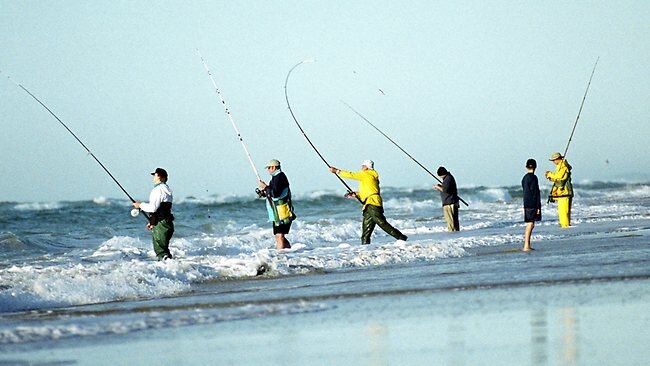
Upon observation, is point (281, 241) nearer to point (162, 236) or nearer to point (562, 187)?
point (162, 236)

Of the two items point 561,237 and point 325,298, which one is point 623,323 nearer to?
point 325,298

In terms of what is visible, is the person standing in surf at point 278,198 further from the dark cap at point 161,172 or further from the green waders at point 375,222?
the dark cap at point 161,172

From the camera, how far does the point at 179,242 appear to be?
68.1 ft

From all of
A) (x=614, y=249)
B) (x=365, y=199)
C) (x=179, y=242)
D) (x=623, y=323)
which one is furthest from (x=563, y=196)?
(x=623, y=323)

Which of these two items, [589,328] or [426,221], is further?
[426,221]

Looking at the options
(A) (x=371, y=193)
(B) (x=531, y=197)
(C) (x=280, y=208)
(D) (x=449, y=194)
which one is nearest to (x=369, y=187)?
(A) (x=371, y=193)

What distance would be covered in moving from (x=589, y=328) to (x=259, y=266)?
6.45m

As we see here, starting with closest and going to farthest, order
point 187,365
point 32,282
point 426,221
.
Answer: point 187,365 < point 32,282 < point 426,221

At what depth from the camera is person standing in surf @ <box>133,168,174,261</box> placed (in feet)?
40.5

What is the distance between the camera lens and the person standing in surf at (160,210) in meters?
12.3

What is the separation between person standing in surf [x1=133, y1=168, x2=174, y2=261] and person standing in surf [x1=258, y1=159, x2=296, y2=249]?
287 cm

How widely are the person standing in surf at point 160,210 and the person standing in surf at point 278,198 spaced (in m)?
2.87

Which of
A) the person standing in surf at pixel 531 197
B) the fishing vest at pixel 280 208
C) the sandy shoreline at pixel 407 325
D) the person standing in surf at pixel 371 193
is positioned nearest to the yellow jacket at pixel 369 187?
the person standing in surf at pixel 371 193

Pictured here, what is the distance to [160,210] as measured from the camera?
12.4 metres
